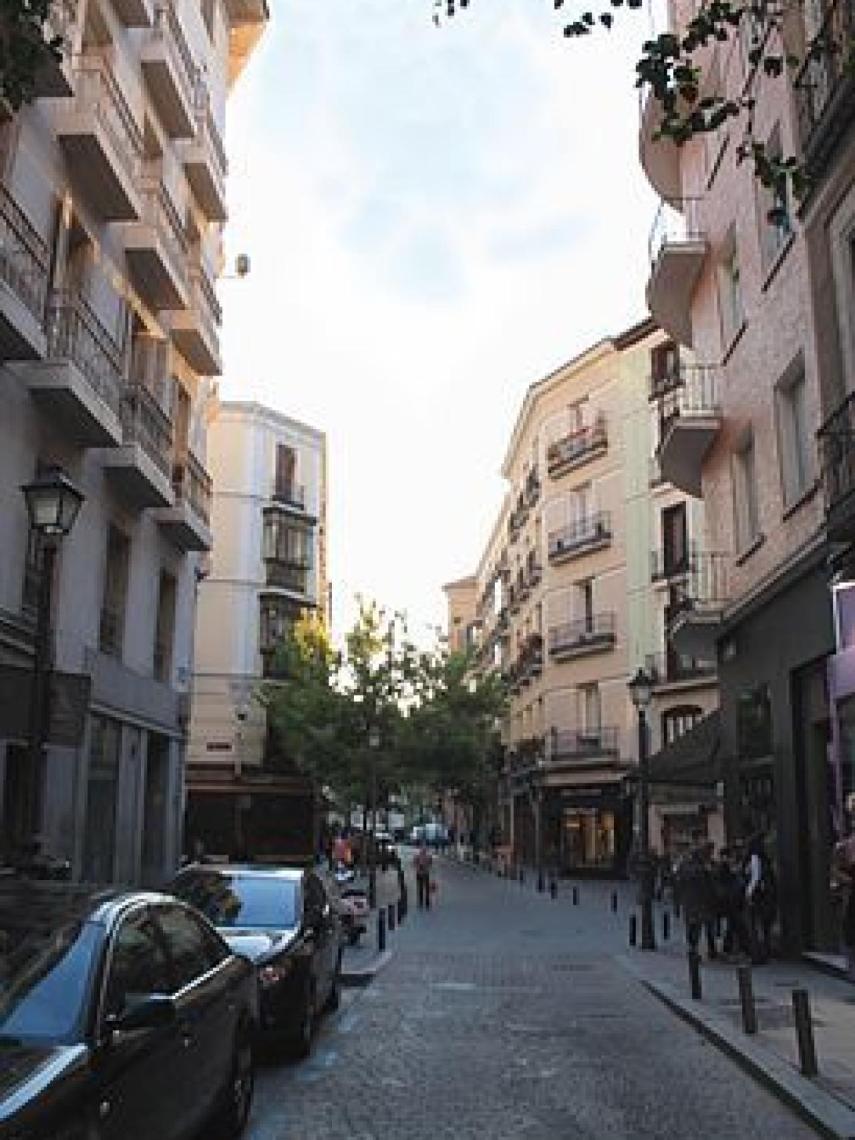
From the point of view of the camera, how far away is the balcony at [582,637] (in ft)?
168

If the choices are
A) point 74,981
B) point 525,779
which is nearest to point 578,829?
point 525,779

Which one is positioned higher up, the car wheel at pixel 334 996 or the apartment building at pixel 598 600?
the apartment building at pixel 598 600

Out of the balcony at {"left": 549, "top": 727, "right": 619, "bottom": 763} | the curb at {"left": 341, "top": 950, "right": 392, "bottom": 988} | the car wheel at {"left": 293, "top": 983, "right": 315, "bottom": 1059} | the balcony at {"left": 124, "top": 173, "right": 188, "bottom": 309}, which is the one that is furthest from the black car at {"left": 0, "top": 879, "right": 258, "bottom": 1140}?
the balcony at {"left": 549, "top": 727, "right": 619, "bottom": 763}

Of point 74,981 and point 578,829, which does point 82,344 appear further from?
point 578,829

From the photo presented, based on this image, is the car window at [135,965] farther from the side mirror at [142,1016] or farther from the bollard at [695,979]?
the bollard at [695,979]

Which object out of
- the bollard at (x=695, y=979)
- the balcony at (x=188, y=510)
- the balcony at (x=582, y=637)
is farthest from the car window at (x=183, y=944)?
the balcony at (x=582, y=637)

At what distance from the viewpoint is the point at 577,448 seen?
5400 cm

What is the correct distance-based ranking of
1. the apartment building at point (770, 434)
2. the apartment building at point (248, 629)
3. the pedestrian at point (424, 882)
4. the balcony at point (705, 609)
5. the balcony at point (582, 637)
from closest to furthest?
1. the apartment building at point (770, 434)
2. the balcony at point (705, 609)
3. the pedestrian at point (424, 882)
4. the apartment building at point (248, 629)
5. the balcony at point (582, 637)

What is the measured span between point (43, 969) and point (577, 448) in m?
49.7

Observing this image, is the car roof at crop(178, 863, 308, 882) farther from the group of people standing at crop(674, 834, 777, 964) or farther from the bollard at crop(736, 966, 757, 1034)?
the group of people standing at crop(674, 834, 777, 964)

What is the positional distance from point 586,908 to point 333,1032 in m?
22.7

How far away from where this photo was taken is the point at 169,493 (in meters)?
22.0

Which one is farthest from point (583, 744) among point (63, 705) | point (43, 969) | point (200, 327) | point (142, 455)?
point (43, 969)

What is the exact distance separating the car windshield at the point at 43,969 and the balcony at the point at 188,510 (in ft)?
56.6
